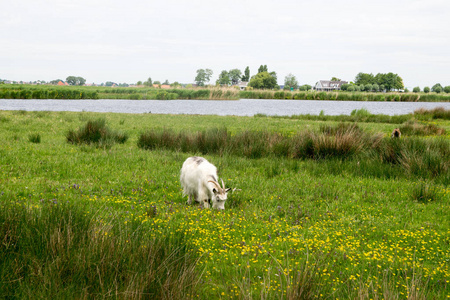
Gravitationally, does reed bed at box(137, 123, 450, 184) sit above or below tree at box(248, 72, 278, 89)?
below

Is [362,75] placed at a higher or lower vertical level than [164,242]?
higher

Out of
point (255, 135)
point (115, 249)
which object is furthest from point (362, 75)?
point (115, 249)

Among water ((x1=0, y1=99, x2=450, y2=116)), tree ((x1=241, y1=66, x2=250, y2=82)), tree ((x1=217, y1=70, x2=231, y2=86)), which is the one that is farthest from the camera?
tree ((x1=241, y1=66, x2=250, y2=82))

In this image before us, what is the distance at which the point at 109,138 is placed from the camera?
1480 centimetres

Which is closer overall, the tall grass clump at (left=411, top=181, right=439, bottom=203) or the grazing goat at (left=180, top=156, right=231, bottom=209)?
the grazing goat at (left=180, top=156, right=231, bottom=209)

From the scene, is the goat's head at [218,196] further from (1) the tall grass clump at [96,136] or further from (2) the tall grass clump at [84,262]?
(1) the tall grass clump at [96,136]

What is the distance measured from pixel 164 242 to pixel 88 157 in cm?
807

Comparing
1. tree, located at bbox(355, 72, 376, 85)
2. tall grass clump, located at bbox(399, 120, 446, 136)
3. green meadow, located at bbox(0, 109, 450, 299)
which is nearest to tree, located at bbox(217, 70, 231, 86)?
tree, located at bbox(355, 72, 376, 85)

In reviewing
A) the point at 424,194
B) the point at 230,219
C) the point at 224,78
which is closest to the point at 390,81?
the point at 224,78

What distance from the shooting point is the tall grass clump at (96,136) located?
14.2 meters

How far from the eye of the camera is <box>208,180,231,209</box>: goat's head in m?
6.89

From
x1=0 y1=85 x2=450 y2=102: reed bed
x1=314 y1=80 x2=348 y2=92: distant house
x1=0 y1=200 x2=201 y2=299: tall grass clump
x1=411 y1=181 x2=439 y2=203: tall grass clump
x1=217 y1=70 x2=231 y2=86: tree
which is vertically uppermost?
x1=217 y1=70 x2=231 y2=86: tree

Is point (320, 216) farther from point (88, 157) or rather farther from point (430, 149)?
point (88, 157)

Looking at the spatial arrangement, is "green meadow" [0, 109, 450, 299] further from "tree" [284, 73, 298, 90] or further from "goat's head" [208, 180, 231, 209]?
"tree" [284, 73, 298, 90]
